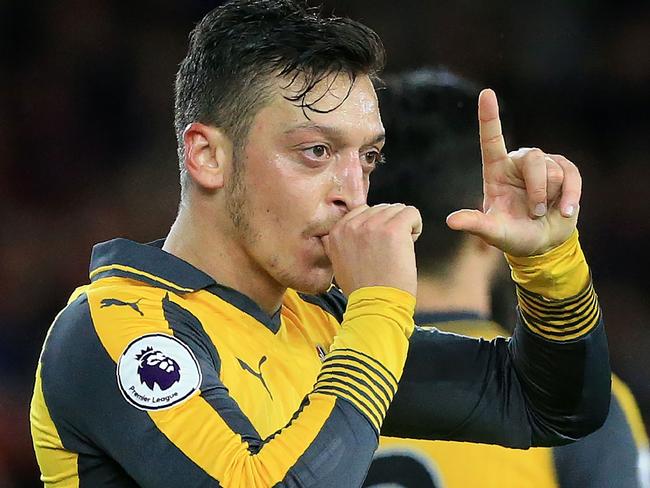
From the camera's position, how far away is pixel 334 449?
1.37 m

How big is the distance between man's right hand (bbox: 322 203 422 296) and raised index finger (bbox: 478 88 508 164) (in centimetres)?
25

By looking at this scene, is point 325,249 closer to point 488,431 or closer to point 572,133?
point 488,431

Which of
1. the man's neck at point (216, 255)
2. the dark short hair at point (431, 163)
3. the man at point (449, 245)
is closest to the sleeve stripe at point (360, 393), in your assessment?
the man's neck at point (216, 255)

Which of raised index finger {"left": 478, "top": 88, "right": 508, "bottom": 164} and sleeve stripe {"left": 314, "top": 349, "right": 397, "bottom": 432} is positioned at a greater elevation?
raised index finger {"left": 478, "top": 88, "right": 508, "bottom": 164}

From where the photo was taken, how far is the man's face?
1.68m

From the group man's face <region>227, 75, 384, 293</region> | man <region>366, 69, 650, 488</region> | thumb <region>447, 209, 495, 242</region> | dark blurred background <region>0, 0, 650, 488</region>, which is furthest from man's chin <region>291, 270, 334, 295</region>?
dark blurred background <region>0, 0, 650, 488</region>

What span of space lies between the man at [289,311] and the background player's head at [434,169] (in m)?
0.66

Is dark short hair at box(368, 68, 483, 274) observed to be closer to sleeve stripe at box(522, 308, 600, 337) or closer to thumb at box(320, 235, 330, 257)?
sleeve stripe at box(522, 308, 600, 337)

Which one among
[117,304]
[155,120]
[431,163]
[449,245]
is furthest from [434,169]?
[117,304]

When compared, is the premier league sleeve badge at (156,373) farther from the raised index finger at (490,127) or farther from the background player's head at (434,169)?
the background player's head at (434,169)

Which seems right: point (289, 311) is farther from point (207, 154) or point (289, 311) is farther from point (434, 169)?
point (434, 169)

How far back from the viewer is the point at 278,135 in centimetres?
169

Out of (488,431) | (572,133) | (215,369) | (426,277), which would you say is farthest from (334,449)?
(572,133)

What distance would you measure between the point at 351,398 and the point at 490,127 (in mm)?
567
